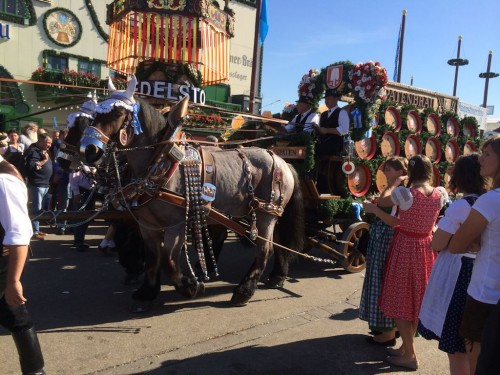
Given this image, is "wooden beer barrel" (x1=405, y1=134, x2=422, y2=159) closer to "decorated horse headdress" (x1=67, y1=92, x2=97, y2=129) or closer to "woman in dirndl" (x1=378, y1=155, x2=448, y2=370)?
"woman in dirndl" (x1=378, y1=155, x2=448, y2=370)

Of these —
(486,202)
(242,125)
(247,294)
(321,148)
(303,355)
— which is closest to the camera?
(486,202)

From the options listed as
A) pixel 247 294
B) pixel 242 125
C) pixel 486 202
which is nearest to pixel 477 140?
pixel 242 125

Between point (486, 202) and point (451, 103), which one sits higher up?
point (451, 103)

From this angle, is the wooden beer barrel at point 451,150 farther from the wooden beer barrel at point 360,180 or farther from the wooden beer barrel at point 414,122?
the wooden beer barrel at point 360,180

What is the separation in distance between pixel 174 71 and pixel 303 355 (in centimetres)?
694

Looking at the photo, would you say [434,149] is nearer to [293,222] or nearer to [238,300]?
[293,222]

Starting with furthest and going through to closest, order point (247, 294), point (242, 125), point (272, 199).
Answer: point (242, 125), point (272, 199), point (247, 294)

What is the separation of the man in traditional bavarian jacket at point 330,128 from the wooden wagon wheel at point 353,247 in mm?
1059

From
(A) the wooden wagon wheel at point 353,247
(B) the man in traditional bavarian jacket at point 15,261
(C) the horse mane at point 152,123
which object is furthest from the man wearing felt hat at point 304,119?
(B) the man in traditional bavarian jacket at point 15,261

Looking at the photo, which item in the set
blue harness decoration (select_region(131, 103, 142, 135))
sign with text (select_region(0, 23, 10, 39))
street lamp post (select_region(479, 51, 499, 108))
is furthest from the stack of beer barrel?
street lamp post (select_region(479, 51, 499, 108))

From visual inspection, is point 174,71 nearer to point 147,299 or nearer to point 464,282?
point 147,299

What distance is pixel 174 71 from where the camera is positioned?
8.72m

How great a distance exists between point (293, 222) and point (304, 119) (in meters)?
1.71

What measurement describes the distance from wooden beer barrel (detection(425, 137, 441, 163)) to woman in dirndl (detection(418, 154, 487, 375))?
467 centimetres
